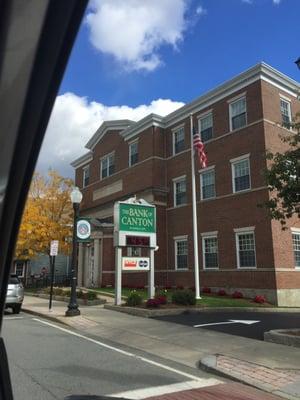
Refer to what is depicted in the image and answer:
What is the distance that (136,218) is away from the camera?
67.0 ft

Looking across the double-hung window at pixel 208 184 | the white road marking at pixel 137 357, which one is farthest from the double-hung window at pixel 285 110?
the white road marking at pixel 137 357

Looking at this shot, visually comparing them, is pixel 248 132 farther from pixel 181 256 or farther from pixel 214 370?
pixel 214 370

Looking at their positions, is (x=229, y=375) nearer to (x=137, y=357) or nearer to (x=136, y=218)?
(x=137, y=357)

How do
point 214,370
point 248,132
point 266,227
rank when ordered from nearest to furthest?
point 214,370, point 266,227, point 248,132

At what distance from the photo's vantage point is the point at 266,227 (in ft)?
76.9

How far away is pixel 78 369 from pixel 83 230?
10667 mm

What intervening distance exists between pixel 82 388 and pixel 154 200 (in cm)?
2403

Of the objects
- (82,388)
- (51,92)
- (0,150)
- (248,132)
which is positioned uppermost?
(248,132)

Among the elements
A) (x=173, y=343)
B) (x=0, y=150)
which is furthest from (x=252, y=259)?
(x=0, y=150)

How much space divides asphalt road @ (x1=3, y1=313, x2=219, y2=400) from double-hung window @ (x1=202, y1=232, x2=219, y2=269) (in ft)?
51.3

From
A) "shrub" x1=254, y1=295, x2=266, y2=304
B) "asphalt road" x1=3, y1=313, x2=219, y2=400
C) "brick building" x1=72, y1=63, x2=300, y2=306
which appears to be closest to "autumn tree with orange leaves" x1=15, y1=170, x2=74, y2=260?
"brick building" x1=72, y1=63, x2=300, y2=306

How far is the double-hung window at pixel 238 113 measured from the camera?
85.6 ft

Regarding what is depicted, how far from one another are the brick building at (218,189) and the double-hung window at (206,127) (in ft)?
0.22

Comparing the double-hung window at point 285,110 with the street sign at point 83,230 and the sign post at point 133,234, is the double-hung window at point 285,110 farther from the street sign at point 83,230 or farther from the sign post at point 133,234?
the street sign at point 83,230
